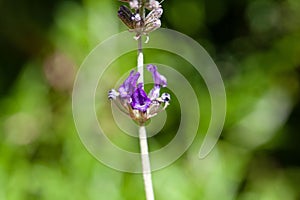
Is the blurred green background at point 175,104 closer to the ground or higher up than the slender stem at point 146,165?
higher up

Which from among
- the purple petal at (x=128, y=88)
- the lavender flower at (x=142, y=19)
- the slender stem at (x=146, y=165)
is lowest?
the slender stem at (x=146, y=165)

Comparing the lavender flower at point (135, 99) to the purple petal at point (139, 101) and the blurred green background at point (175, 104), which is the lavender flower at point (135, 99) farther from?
the blurred green background at point (175, 104)

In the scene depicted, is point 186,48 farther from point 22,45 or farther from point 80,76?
point 22,45

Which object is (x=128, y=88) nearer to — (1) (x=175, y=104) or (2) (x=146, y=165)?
(2) (x=146, y=165)

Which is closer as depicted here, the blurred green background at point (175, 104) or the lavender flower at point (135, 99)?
the lavender flower at point (135, 99)

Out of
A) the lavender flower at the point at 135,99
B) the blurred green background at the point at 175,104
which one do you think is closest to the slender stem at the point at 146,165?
the lavender flower at the point at 135,99

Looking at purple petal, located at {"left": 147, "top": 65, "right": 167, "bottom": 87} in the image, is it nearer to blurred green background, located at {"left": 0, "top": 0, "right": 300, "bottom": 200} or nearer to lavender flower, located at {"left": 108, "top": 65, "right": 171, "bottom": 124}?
lavender flower, located at {"left": 108, "top": 65, "right": 171, "bottom": 124}

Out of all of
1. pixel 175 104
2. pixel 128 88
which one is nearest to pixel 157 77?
pixel 128 88
